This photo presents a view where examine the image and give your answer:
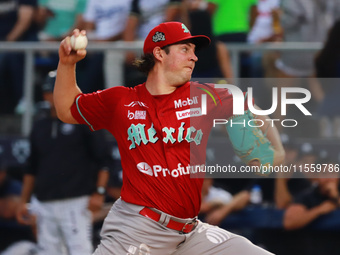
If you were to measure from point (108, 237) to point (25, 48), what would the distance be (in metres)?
3.66

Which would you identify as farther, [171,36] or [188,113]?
[171,36]

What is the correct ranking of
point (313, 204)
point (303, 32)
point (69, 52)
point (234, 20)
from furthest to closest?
1. point (303, 32)
2. point (234, 20)
3. point (313, 204)
4. point (69, 52)

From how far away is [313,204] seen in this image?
709 cm

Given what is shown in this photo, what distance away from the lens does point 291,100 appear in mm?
7297

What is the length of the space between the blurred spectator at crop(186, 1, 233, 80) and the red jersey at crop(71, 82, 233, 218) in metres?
2.72

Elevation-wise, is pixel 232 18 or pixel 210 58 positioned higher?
pixel 232 18

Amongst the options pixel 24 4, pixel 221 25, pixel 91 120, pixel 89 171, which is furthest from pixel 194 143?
pixel 24 4

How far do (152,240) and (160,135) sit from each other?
68cm

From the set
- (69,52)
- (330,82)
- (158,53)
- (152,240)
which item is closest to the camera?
(152,240)

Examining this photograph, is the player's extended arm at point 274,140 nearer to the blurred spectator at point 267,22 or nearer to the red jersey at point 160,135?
the red jersey at point 160,135

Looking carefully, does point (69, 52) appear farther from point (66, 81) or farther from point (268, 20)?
point (268, 20)

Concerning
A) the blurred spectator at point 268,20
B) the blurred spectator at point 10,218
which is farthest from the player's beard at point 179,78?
the blurred spectator at point 10,218

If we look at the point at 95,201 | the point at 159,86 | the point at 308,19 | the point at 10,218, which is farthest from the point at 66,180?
the point at 308,19

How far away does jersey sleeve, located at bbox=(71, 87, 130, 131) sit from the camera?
180 inches
